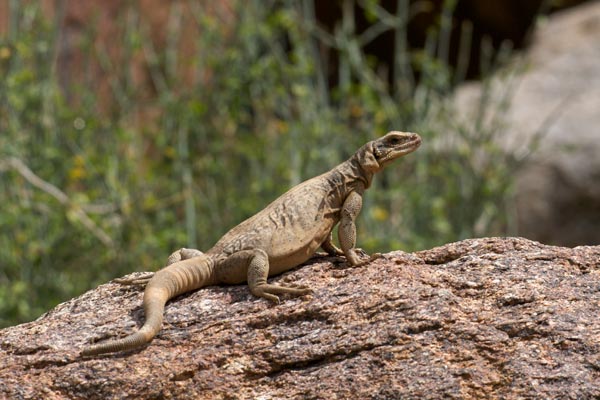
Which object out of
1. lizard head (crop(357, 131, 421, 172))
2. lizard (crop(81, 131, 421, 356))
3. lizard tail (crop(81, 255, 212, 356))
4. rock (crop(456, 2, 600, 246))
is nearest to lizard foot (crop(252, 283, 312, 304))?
lizard (crop(81, 131, 421, 356))

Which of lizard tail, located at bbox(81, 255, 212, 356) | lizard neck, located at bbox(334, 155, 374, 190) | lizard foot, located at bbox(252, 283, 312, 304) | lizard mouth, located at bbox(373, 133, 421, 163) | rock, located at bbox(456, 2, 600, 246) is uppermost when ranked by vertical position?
lizard mouth, located at bbox(373, 133, 421, 163)

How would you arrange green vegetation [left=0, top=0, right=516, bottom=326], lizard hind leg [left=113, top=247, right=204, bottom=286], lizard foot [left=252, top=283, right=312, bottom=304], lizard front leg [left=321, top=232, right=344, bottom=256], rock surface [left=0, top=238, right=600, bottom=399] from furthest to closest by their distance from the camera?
1. green vegetation [left=0, top=0, right=516, bottom=326]
2. lizard front leg [left=321, top=232, right=344, bottom=256]
3. lizard hind leg [left=113, top=247, right=204, bottom=286]
4. lizard foot [left=252, top=283, right=312, bottom=304]
5. rock surface [left=0, top=238, right=600, bottom=399]

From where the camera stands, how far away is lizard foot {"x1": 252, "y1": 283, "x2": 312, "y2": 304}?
14.4ft

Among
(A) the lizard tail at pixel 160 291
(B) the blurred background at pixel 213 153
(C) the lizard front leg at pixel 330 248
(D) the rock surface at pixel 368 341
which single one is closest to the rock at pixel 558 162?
(B) the blurred background at pixel 213 153

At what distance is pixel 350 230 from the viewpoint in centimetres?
481

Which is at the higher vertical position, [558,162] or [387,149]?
[387,149]

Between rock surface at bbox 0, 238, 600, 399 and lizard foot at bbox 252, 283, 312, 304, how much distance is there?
36mm

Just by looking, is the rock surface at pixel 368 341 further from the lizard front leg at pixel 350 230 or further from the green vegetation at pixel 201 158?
the green vegetation at pixel 201 158

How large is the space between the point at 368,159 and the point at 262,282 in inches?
37.6

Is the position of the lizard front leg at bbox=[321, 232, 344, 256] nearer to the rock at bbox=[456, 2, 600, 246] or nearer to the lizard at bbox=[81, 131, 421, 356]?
the lizard at bbox=[81, 131, 421, 356]

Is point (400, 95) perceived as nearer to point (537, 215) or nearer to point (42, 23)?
point (537, 215)

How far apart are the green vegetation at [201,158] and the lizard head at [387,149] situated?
2.70m

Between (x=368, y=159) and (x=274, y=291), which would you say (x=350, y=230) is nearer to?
(x=368, y=159)

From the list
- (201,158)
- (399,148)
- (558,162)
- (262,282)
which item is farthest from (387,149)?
(558,162)
